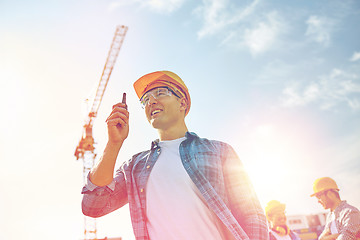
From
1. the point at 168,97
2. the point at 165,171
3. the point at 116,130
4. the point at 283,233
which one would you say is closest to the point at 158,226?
the point at 165,171

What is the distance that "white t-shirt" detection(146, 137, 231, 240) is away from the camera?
6.73 ft

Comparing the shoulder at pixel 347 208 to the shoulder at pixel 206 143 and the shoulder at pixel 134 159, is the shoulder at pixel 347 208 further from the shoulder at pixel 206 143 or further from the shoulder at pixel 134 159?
the shoulder at pixel 134 159

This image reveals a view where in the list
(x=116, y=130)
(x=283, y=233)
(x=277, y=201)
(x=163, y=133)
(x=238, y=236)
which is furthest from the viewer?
(x=277, y=201)

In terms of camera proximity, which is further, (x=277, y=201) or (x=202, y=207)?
(x=277, y=201)

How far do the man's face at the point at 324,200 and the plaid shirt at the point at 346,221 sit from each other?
333mm

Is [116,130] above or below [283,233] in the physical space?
above

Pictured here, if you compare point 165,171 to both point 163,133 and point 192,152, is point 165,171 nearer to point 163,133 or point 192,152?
point 192,152

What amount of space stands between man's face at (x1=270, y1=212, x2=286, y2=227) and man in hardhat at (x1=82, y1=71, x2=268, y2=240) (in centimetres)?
588

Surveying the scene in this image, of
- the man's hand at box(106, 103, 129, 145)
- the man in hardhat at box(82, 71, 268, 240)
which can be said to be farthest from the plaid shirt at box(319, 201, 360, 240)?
the man's hand at box(106, 103, 129, 145)

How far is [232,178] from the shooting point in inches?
90.9

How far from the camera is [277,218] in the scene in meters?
7.63

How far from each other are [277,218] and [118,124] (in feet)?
21.8

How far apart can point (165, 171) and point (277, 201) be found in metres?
6.42

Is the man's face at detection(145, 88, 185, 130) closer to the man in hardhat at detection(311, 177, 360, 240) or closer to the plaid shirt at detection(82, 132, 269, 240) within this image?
the plaid shirt at detection(82, 132, 269, 240)
